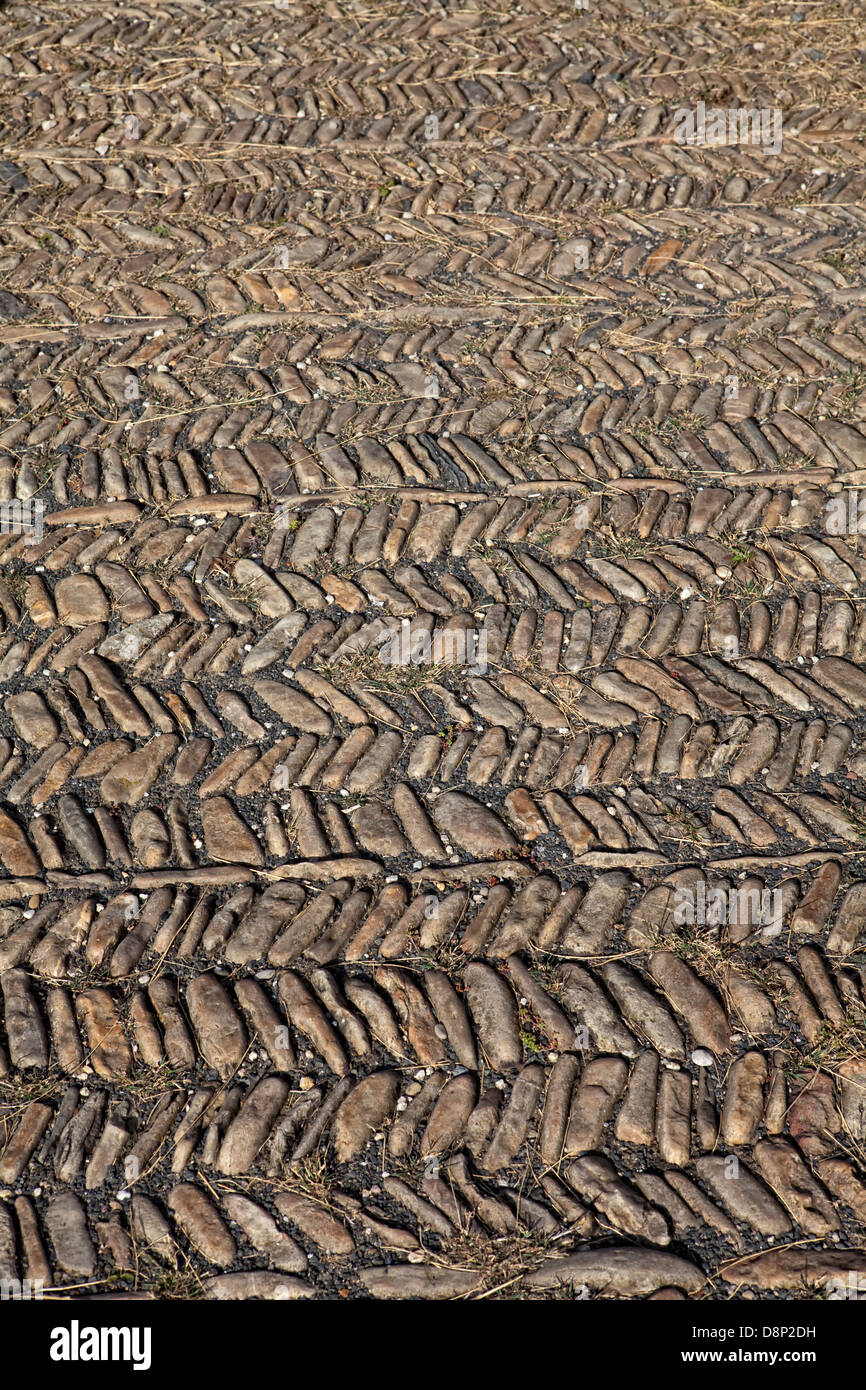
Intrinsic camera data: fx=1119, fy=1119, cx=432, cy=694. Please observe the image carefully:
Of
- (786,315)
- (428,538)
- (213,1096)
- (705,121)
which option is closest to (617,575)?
(428,538)

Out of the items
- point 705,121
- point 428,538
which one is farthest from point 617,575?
point 705,121

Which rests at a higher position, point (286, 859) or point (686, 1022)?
point (286, 859)

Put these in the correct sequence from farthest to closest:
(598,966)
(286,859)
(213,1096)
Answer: (286,859), (598,966), (213,1096)

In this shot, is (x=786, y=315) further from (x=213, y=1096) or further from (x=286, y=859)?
(x=213, y=1096)
